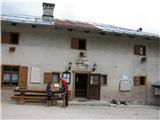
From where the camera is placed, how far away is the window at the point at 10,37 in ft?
67.9

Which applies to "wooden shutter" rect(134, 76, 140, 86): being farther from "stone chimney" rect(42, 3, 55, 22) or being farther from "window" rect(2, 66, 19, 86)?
"window" rect(2, 66, 19, 86)

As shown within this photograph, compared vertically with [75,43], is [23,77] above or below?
below

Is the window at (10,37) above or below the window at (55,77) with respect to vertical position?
above

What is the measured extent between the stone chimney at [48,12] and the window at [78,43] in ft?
7.69

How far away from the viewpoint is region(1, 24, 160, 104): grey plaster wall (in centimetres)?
2111

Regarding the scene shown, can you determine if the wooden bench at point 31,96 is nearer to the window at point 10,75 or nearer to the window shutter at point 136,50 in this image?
the window at point 10,75

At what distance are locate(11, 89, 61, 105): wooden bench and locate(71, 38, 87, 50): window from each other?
13.0 feet

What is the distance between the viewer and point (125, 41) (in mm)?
23781

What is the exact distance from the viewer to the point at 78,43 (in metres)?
22.4

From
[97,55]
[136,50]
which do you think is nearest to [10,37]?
[97,55]

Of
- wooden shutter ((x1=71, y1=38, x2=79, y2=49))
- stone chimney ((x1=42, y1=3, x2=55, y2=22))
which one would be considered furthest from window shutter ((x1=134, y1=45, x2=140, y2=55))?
stone chimney ((x1=42, y1=3, x2=55, y2=22))

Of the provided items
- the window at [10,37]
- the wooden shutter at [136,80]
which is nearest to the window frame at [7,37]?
the window at [10,37]

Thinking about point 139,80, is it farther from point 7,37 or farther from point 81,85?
point 7,37

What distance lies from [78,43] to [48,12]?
3.26m
